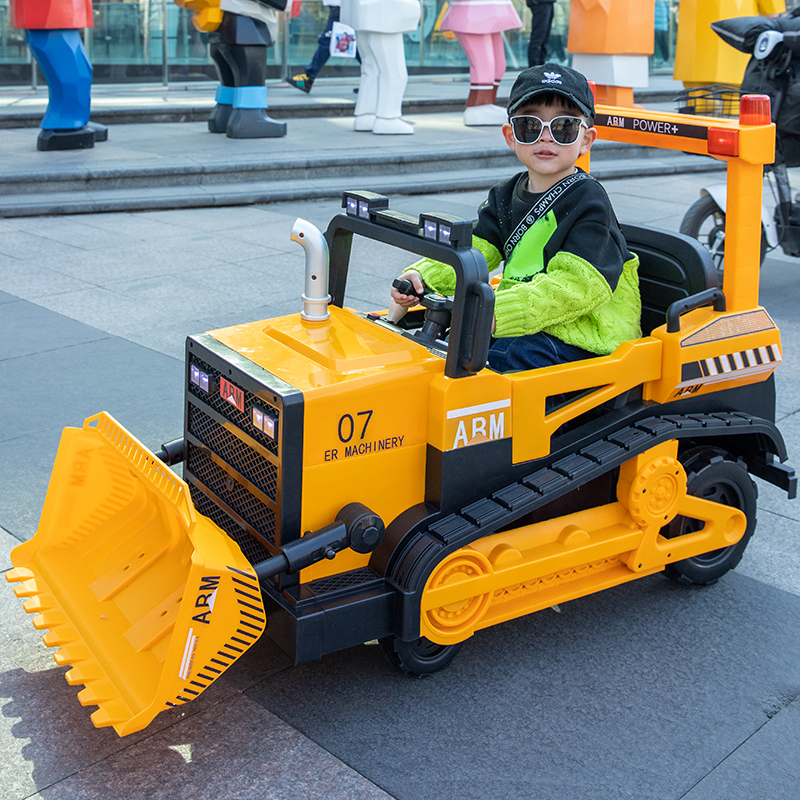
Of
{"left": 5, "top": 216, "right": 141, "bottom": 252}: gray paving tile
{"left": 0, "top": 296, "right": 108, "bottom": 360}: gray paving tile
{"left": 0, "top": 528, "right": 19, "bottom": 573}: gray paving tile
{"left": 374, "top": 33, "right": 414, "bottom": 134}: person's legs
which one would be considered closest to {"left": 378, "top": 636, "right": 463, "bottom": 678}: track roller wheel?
{"left": 0, "top": 528, "right": 19, "bottom": 573}: gray paving tile

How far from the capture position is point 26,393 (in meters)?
4.77

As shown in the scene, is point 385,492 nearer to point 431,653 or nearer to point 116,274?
point 431,653

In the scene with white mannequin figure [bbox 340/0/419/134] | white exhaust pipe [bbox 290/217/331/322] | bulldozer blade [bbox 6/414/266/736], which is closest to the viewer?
bulldozer blade [bbox 6/414/266/736]

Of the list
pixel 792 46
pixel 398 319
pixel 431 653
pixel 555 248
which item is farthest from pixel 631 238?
pixel 792 46

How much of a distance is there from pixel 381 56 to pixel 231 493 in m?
10.0

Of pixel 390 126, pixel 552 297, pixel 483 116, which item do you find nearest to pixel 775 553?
pixel 552 297

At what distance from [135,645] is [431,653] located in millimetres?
806

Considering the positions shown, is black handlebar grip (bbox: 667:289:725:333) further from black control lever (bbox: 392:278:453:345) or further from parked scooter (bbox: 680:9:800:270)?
parked scooter (bbox: 680:9:800:270)

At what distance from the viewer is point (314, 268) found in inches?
109

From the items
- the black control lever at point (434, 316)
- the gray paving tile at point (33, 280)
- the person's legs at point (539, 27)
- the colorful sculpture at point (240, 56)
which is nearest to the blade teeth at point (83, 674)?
the black control lever at point (434, 316)

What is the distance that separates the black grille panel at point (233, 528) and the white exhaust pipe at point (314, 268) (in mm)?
621

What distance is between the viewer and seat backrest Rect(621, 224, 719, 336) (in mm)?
3229

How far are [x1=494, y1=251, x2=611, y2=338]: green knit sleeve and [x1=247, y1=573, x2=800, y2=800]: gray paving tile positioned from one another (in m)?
0.96

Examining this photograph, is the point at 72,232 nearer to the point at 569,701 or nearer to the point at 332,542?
the point at 332,542
